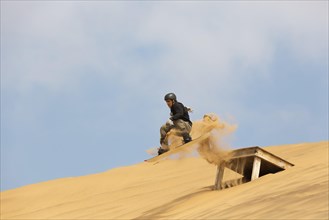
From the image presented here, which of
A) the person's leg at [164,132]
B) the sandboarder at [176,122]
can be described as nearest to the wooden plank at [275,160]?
the sandboarder at [176,122]

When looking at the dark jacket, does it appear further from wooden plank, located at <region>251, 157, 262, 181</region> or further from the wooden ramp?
wooden plank, located at <region>251, 157, 262, 181</region>

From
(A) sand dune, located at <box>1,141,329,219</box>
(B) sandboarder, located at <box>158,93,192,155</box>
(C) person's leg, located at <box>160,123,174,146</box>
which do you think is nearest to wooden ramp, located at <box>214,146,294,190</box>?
(A) sand dune, located at <box>1,141,329,219</box>

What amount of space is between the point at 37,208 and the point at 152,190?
225 centimetres

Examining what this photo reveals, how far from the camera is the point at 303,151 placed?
62.1 ft

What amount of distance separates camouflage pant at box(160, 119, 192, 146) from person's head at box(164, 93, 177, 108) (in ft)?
0.91

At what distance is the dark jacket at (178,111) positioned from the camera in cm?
1538

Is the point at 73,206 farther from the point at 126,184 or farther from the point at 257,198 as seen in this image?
the point at 257,198

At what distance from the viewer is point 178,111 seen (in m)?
15.4

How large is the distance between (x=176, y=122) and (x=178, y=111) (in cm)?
18

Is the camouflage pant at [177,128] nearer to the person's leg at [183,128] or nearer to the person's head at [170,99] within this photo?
the person's leg at [183,128]

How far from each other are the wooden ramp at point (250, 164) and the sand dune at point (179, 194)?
239 mm

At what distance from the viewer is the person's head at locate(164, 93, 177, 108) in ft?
50.3

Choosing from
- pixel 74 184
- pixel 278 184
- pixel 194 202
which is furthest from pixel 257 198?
pixel 74 184

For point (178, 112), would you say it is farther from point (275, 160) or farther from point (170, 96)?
point (275, 160)
